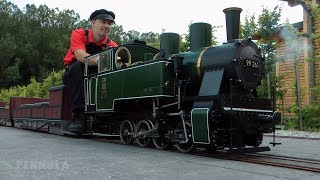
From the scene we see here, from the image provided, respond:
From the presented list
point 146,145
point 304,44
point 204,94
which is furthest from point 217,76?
point 304,44

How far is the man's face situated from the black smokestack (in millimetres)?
4529

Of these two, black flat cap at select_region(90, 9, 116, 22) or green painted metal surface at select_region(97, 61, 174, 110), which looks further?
black flat cap at select_region(90, 9, 116, 22)

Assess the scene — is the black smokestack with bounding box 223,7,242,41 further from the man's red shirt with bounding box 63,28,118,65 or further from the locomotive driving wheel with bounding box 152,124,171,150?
the man's red shirt with bounding box 63,28,118,65

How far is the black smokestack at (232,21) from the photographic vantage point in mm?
6926

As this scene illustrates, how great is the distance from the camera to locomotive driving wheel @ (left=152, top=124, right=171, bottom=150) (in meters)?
7.59

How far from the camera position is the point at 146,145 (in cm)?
813

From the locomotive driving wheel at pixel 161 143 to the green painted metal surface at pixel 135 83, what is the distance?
0.82m

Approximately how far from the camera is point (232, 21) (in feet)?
22.9

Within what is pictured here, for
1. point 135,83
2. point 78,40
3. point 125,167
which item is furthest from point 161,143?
point 78,40

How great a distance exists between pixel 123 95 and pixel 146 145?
4.28 ft

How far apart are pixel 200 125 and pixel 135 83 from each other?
7.34 feet

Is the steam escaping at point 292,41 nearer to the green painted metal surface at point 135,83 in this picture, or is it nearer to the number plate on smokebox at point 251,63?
the number plate on smokebox at point 251,63

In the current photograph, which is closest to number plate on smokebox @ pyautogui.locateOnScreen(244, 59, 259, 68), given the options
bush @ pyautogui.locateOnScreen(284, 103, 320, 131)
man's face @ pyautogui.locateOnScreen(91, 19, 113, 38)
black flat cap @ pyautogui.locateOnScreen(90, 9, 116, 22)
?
black flat cap @ pyautogui.locateOnScreen(90, 9, 116, 22)

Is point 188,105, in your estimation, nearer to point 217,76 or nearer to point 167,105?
point 167,105
